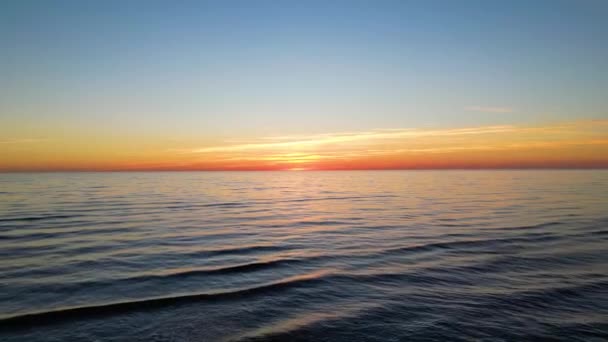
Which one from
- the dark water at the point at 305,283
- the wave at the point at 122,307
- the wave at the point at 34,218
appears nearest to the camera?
the dark water at the point at 305,283

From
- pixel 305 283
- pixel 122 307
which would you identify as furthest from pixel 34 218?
pixel 305 283

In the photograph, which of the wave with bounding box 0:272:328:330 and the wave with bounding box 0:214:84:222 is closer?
the wave with bounding box 0:272:328:330

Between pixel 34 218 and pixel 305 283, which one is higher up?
pixel 34 218

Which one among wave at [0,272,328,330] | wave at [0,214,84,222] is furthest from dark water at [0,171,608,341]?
wave at [0,214,84,222]

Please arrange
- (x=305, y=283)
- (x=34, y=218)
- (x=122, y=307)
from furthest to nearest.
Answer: (x=34, y=218), (x=305, y=283), (x=122, y=307)

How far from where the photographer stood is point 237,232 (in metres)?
19.5

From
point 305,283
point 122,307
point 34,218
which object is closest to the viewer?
point 122,307

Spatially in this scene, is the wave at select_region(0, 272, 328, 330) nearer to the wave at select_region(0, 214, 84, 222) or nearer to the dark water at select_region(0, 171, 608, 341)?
the dark water at select_region(0, 171, 608, 341)

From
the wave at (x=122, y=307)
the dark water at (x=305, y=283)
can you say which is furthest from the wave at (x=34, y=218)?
the wave at (x=122, y=307)

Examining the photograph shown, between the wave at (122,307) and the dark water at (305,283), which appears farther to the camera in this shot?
the wave at (122,307)

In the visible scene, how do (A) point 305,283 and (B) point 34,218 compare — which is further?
(B) point 34,218

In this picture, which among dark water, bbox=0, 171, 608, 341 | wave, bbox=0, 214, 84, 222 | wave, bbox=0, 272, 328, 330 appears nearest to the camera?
dark water, bbox=0, 171, 608, 341

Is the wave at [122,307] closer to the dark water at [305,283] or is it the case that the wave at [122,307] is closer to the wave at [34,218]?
the dark water at [305,283]

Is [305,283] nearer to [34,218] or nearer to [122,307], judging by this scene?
[122,307]
